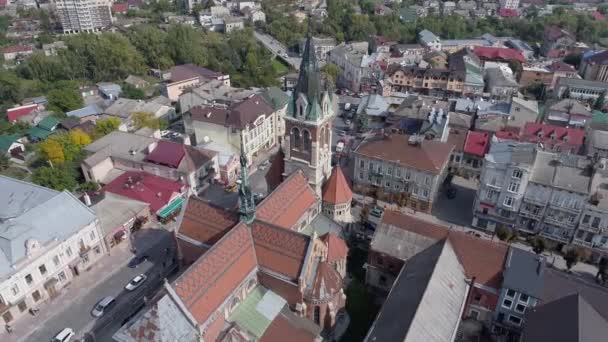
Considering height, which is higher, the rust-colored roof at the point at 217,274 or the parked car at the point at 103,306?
the rust-colored roof at the point at 217,274

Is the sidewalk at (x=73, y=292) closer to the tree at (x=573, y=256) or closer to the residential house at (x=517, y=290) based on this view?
the residential house at (x=517, y=290)

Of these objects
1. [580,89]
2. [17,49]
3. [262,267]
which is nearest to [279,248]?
[262,267]

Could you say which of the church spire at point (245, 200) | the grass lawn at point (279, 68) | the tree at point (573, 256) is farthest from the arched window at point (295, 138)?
the grass lawn at point (279, 68)

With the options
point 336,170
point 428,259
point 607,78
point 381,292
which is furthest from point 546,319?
point 607,78

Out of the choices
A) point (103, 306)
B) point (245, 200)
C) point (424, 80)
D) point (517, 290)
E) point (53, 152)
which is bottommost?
A: point (103, 306)

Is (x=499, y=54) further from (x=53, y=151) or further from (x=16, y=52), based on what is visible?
(x=16, y=52)

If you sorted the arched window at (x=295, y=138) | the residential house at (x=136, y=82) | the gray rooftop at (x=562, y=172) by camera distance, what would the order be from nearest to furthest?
1. the arched window at (x=295, y=138)
2. the gray rooftop at (x=562, y=172)
3. the residential house at (x=136, y=82)
